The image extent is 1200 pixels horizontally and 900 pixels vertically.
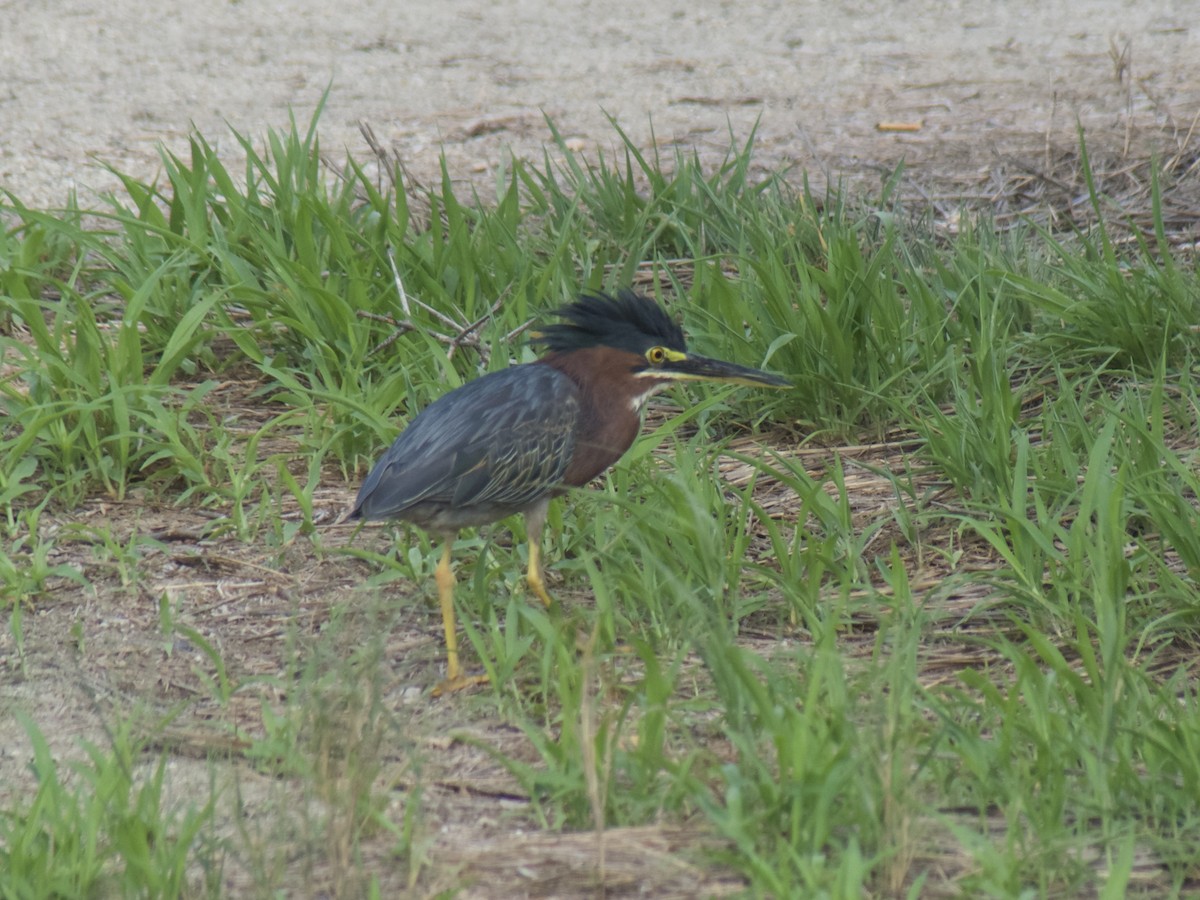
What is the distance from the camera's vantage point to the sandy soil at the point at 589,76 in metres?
6.98

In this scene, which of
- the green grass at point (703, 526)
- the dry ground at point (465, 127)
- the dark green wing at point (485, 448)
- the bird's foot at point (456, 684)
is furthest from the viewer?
the dark green wing at point (485, 448)

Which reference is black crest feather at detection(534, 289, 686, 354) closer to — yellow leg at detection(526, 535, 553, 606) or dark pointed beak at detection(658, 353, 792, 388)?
dark pointed beak at detection(658, 353, 792, 388)

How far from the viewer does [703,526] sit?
3.21 metres

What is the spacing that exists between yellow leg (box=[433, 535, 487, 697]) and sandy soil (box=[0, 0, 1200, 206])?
3.16 m

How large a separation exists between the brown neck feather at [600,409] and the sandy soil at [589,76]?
105 inches

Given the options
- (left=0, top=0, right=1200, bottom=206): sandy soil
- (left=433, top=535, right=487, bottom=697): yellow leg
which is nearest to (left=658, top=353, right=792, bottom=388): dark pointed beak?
(left=433, top=535, right=487, bottom=697): yellow leg

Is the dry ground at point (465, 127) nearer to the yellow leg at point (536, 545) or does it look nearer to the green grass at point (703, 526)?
the green grass at point (703, 526)

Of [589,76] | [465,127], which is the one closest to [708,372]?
[465,127]

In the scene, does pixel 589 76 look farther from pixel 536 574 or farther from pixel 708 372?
pixel 536 574

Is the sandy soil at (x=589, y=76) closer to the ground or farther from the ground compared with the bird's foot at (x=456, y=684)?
farther from the ground

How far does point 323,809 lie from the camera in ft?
9.29

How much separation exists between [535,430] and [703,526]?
62 cm

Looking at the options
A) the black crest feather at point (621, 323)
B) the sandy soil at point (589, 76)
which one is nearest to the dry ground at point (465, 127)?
the sandy soil at point (589, 76)

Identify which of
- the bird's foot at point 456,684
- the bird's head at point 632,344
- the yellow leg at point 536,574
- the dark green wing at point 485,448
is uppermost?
the bird's head at point 632,344
